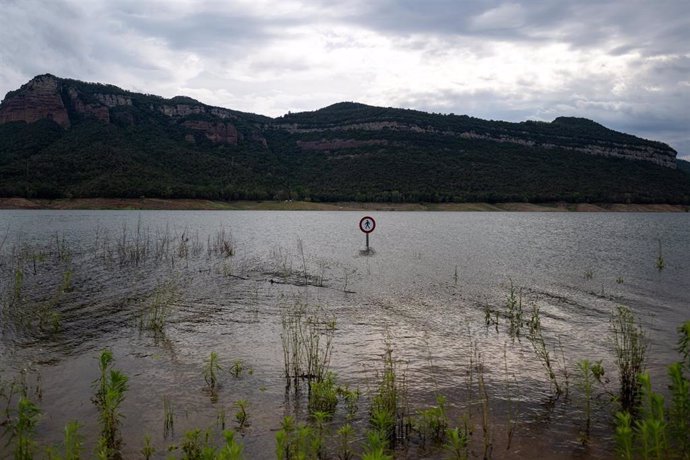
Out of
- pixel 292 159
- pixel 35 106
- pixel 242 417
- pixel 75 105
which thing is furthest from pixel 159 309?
pixel 292 159

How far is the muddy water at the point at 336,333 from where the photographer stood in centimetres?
833

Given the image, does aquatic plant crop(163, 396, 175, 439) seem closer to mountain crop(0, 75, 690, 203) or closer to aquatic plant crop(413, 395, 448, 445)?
aquatic plant crop(413, 395, 448, 445)

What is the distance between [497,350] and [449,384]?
318cm

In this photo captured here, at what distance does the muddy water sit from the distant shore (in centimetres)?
7210

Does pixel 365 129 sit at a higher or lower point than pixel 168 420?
higher

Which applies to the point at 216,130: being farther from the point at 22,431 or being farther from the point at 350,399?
the point at 22,431

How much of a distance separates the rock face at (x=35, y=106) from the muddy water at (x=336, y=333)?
473 feet

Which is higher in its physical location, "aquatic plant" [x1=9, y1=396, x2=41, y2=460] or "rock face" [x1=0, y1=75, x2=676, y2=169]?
"rock face" [x1=0, y1=75, x2=676, y2=169]

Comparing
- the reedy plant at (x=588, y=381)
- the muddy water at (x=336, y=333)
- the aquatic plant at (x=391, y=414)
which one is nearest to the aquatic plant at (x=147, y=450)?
the muddy water at (x=336, y=333)

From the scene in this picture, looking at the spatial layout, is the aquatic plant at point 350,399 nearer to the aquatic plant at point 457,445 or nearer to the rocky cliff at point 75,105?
the aquatic plant at point 457,445

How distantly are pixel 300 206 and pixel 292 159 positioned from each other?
239 ft

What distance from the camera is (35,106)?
151250 mm

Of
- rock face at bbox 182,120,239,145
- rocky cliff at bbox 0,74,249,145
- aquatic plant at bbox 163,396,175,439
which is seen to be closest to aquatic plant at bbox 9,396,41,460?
aquatic plant at bbox 163,396,175,439

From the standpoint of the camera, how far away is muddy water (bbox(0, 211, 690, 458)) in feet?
27.3
